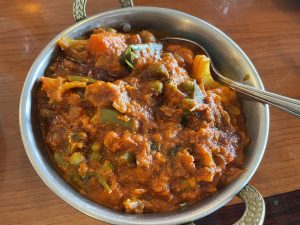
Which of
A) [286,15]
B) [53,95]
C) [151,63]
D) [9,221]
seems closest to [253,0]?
[286,15]

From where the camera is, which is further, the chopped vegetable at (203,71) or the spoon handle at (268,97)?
the chopped vegetable at (203,71)

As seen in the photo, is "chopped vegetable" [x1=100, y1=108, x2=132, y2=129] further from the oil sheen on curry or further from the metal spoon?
the metal spoon

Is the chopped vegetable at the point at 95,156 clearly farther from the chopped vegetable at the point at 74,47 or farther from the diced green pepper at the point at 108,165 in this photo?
the chopped vegetable at the point at 74,47

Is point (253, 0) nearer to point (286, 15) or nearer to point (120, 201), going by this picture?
point (286, 15)

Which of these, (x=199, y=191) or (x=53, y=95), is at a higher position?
(x=53, y=95)

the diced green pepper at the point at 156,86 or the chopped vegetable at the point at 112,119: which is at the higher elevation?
the diced green pepper at the point at 156,86

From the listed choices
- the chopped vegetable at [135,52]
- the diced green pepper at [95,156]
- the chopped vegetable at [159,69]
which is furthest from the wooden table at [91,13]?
the chopped vegetable at [159,69]

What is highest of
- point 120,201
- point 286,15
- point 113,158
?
point 286,15

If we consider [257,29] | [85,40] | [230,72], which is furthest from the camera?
[257,29]
